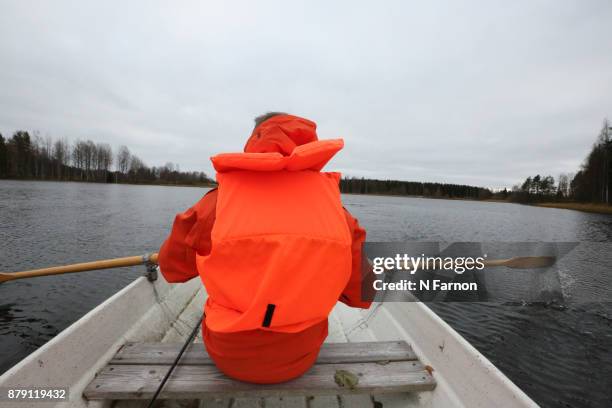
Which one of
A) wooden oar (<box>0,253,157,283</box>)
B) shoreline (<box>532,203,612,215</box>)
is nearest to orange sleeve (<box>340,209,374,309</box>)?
wooden oar (<box>0,253,157,283</box>)

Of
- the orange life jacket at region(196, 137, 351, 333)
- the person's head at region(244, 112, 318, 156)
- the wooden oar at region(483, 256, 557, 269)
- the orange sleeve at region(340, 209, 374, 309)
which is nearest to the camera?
the orange life jacket at region(196, 137, 351, 333)

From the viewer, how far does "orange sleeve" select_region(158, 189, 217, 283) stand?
154cm

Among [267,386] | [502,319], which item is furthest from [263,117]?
[502,319]

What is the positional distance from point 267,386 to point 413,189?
11076 cm

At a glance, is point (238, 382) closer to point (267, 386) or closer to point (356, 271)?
point (267, 386)

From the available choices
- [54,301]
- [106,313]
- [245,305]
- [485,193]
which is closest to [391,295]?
[245,305]

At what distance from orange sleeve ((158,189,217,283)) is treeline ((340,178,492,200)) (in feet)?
327

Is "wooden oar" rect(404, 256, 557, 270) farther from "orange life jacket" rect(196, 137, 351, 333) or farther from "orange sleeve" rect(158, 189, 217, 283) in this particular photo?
"orange sleeve" rect(158, 189, 217, 283)

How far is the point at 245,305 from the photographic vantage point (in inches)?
53.7

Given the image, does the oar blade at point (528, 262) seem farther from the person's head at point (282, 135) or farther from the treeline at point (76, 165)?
the treeline at point (76, 165)

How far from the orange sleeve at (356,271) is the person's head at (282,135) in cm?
46

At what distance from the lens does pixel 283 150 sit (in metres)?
1.50

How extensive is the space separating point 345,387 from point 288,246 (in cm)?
115

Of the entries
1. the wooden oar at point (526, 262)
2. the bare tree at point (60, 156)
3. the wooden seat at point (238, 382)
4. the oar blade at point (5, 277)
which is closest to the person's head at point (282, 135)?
the wooden seat at point (238, 382)
